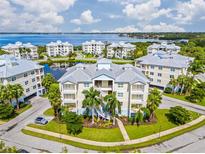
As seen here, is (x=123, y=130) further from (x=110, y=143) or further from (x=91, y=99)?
(x=91, y=99)

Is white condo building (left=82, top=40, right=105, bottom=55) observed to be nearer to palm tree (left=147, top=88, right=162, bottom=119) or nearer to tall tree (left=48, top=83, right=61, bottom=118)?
tall tree (left=48, top=83, right=61, bottom=118)

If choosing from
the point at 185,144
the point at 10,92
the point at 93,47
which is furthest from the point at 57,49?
the point at 185,144

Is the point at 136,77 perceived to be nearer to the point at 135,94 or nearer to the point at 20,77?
the point at 135,94

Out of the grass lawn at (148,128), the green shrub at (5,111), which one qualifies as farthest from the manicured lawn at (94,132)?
the green shrub at (5,111)

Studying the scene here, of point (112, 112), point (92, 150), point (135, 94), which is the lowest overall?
point (92, 150)

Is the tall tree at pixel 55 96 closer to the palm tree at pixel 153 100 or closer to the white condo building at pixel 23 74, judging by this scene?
the white condo building at pixel 23 74

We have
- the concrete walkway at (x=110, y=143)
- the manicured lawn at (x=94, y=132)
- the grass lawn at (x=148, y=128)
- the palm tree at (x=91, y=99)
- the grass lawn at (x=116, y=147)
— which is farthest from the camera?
the palm tree at (x=91, y=99)

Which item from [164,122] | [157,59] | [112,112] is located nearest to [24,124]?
[112,112]
